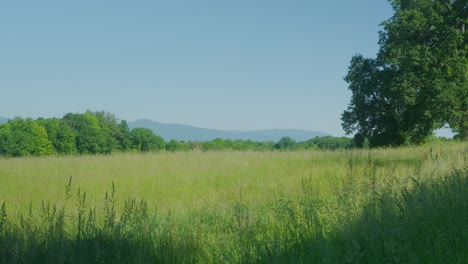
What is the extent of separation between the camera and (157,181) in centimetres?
1141

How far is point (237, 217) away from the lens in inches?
178

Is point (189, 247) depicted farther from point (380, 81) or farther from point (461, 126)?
point (461, 126)

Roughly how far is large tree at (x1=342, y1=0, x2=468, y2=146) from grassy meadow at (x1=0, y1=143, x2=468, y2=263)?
18181 mm

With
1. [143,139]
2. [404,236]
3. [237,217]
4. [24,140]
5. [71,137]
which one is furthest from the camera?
[143,139]

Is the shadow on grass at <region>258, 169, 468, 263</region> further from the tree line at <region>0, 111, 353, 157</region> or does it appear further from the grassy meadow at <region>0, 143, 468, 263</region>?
the tree line at <region>0, 111, 353, 157</region>

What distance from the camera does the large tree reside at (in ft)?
92.9

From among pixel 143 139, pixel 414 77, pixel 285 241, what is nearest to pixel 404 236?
pixel 285 241

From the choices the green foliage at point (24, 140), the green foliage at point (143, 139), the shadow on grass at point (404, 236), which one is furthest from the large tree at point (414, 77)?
the green foliage at point (143, 139)

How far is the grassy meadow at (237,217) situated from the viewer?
12.9 feet

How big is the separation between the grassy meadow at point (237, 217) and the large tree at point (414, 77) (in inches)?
716

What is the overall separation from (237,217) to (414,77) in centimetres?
2748

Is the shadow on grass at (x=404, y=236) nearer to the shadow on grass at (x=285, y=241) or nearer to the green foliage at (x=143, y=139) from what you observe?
the shadow on grass at (x=285, y=241)

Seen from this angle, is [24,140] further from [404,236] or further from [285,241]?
[404,236]

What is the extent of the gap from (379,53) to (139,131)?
186ft
